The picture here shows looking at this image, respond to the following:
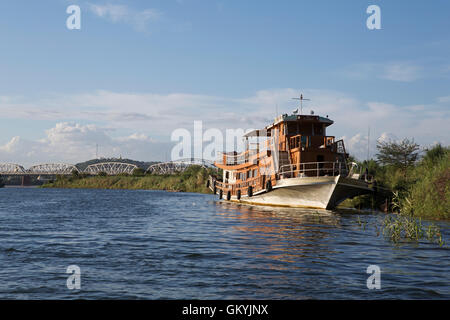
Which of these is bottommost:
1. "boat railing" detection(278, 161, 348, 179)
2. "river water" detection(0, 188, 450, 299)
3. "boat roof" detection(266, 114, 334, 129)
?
"river water" detection(0, 188, 450, 299)

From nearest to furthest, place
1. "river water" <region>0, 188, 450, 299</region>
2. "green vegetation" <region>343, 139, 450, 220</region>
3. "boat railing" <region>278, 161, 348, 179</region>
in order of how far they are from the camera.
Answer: "river water" <region>0, 188, 450, 299</region>
"green vegetation" <region>343, 139, 450, 220</region>
"boat railing" <region>278, 161, 348, 179</region>

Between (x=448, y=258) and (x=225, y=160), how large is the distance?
3384 cm

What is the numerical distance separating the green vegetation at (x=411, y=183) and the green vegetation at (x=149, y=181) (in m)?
51.6

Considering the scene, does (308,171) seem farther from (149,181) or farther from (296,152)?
(149,181)

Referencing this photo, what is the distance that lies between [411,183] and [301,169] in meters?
7.99

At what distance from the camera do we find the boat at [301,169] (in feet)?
93.8

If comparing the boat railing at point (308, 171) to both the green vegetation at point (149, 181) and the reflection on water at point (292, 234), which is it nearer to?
the reflection on water at point (292, 234)

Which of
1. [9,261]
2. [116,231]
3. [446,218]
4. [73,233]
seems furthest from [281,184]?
[9,261]

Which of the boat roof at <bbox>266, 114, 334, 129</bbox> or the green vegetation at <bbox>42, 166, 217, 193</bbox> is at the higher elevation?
the boat roof at <bbox>266, 114, 334, 129</bbox>

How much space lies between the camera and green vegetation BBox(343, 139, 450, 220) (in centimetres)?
2358

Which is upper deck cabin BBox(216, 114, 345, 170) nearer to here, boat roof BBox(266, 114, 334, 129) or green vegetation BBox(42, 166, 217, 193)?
boat roof BBox(266, 114, 334, 129)

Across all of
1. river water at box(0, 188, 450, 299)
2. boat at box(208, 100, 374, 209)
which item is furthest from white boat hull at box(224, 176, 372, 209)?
river water at box(0, 188, 450, 299)

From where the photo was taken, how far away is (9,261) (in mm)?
13117

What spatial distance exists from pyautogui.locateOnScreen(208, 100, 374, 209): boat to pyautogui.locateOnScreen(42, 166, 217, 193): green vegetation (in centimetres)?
5317
